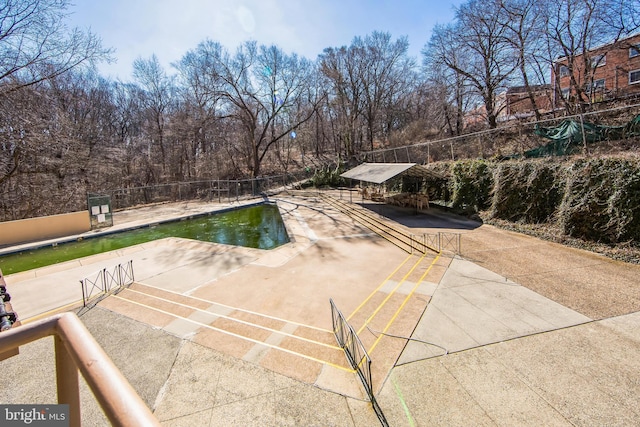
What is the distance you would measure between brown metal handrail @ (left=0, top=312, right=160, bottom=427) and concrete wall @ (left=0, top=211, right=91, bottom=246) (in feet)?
55.5

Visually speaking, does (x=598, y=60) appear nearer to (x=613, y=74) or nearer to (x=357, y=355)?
(x=613, y=74)

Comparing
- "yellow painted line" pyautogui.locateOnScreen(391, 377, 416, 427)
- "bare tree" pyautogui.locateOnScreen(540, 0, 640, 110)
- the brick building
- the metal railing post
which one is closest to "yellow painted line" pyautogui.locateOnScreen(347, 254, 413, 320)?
"yellow painted line" pyautogui.locateOnScreen(391, 377, 416, 427)

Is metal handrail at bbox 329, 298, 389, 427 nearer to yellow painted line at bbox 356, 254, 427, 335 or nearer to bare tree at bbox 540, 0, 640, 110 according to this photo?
yellow painted line at bbox 356, 254, 427, 335

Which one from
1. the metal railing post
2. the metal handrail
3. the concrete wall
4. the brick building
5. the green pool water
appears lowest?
the metal handrail

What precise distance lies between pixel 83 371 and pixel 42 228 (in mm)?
17562

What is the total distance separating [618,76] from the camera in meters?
20.0

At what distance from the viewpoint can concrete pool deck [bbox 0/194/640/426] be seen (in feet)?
12.5

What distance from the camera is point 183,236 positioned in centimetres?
1426

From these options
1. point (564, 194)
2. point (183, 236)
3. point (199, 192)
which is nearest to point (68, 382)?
point (564, 194)

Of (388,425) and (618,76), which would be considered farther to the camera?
(618,76)

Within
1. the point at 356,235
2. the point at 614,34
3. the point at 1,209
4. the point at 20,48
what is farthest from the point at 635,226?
the point at 1,209

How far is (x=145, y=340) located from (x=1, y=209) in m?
18.8

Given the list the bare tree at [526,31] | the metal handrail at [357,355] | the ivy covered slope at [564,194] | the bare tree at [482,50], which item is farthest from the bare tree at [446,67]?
the metal handrail at [357,355]

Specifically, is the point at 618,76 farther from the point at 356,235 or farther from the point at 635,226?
the point at 356,235
